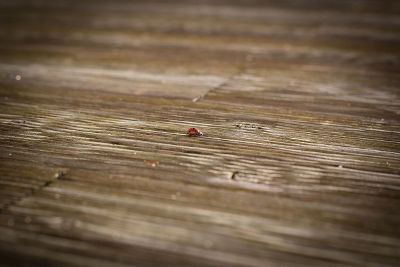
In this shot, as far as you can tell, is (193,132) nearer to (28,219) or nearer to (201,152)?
(201,152)

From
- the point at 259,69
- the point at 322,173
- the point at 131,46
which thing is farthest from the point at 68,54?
the point at 322,173

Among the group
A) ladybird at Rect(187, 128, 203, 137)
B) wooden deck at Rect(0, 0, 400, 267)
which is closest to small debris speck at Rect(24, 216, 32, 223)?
wooden deck at Rect(0, 0, 400, 267)

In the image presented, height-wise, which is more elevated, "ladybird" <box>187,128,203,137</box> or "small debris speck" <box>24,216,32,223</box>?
"ladybird" <box>187,128,203,137</box>

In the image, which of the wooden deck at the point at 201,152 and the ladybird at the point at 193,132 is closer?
the wooden deck at the point at 201,152

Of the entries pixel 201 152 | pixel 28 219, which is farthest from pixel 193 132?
pixel 28 219

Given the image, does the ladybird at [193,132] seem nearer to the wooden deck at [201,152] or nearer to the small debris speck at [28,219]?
the wooden deck at [201,152]

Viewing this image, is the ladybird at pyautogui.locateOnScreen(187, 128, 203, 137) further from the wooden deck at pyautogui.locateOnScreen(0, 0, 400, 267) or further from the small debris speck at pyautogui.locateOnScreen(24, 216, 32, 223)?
the small debris speck at pyautogui.locateOnScreen(24, 216, 32, 223)

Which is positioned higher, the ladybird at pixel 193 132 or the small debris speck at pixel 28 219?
the ladybird at pixel 193 132

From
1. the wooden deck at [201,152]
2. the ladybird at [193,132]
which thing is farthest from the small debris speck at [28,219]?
the ladybird at [193,132]
